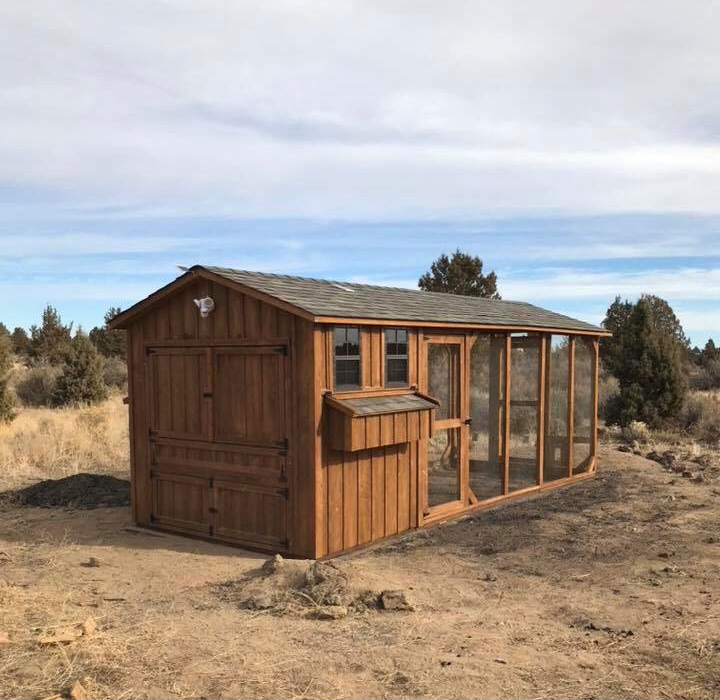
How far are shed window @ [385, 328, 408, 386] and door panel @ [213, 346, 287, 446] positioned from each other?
124 cm

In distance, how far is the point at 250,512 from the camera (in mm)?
7031

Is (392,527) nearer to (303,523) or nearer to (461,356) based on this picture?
(303,523)

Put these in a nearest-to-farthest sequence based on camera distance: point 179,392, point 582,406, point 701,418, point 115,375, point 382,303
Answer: point 179,392, point 382,303, point 582,406, point 701,418, point 115,375

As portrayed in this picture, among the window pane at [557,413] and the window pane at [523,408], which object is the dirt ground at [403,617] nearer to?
the window pane at [523,408]

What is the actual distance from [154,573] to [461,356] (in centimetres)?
424

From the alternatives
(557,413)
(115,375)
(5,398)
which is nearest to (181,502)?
(557,413)

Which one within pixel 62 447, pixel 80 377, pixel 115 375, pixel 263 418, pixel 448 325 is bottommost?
pixel 62 447

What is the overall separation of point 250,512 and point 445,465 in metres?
2.51

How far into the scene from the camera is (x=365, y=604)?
5160 millimetres

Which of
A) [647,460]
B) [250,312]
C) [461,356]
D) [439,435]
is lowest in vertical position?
[647,460]

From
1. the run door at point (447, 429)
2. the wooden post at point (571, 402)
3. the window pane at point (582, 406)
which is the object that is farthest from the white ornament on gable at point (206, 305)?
the window pane at point (582, 406)

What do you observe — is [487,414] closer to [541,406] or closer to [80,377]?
[541,406]

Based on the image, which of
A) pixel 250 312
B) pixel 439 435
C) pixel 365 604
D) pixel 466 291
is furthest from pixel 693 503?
pixel 466 291

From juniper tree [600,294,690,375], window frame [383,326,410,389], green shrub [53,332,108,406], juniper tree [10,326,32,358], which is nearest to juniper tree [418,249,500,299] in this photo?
juniper tree [600,294,690,375]
